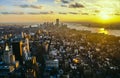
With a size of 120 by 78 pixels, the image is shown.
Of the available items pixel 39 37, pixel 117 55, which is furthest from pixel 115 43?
pixel 39 37

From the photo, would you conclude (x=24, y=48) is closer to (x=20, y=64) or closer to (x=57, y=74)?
(x=20, y=64)

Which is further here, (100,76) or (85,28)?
(85,28)

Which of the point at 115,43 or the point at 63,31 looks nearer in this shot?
the point at 115,43

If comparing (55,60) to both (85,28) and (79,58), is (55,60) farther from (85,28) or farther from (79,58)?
(85,28)

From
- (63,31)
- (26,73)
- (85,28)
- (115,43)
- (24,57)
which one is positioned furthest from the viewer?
(85,28)

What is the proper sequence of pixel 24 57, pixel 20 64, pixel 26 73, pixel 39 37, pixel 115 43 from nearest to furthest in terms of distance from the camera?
pixel 26 73
pixel 20 64
pixel 24 57
pixel 115 43
pixel 39 37

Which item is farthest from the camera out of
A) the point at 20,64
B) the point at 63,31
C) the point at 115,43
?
the point at 63,31

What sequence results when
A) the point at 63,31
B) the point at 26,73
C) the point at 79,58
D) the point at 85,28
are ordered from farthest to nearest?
1. the point at 85,28
2. the point at 63,31
3. the point at 79,58
4. the point at 26,73

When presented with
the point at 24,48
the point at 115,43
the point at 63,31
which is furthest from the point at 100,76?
Result: the point at 63,31

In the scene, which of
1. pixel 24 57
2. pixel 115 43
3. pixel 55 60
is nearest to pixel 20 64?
pixel 24 57
